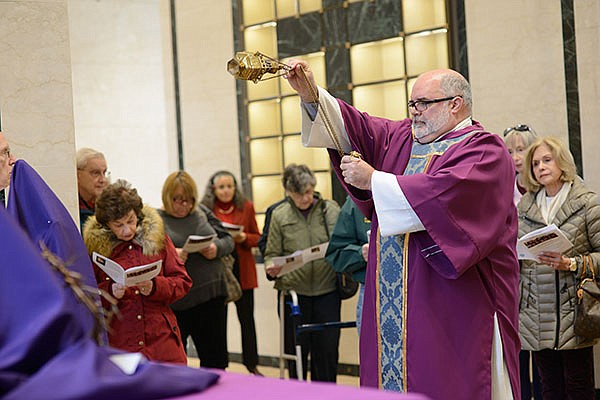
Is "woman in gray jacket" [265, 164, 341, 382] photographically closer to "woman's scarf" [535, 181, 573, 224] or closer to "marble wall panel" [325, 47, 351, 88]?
"marble wall panel" [325, 47, 351, 88]

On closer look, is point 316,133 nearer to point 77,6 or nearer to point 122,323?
point 122,323

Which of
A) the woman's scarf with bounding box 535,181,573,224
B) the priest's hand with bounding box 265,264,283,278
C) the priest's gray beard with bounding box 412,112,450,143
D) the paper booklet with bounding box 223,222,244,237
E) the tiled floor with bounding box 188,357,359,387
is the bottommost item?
the tiled floor with bounding box 188,357,359,387

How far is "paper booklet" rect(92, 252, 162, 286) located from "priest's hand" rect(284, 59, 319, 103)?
42.0 inches

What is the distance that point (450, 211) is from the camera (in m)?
3.53

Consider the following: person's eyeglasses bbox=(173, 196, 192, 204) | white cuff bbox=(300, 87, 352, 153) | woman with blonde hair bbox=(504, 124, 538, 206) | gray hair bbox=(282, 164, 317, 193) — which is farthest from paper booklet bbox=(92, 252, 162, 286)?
woman with blonde hair bbox=(504, 124, 538, 206)

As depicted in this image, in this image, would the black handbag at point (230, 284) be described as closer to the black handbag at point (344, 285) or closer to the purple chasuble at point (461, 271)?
the black handbag at point (344, 285)

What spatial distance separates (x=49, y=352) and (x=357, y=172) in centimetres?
239

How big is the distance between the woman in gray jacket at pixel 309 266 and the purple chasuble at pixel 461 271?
2569 millimetres

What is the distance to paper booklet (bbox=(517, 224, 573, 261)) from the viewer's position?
14.9ft

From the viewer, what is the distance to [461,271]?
3482 millimetres

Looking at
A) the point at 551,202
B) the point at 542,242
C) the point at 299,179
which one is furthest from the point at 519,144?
the point at 299,179

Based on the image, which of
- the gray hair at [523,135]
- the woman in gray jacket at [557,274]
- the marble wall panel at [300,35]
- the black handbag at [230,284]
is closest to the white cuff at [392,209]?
the woman in gray jacket at [557,274]

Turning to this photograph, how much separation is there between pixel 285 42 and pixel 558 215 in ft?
11.8

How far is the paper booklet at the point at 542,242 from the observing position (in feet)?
14.9
